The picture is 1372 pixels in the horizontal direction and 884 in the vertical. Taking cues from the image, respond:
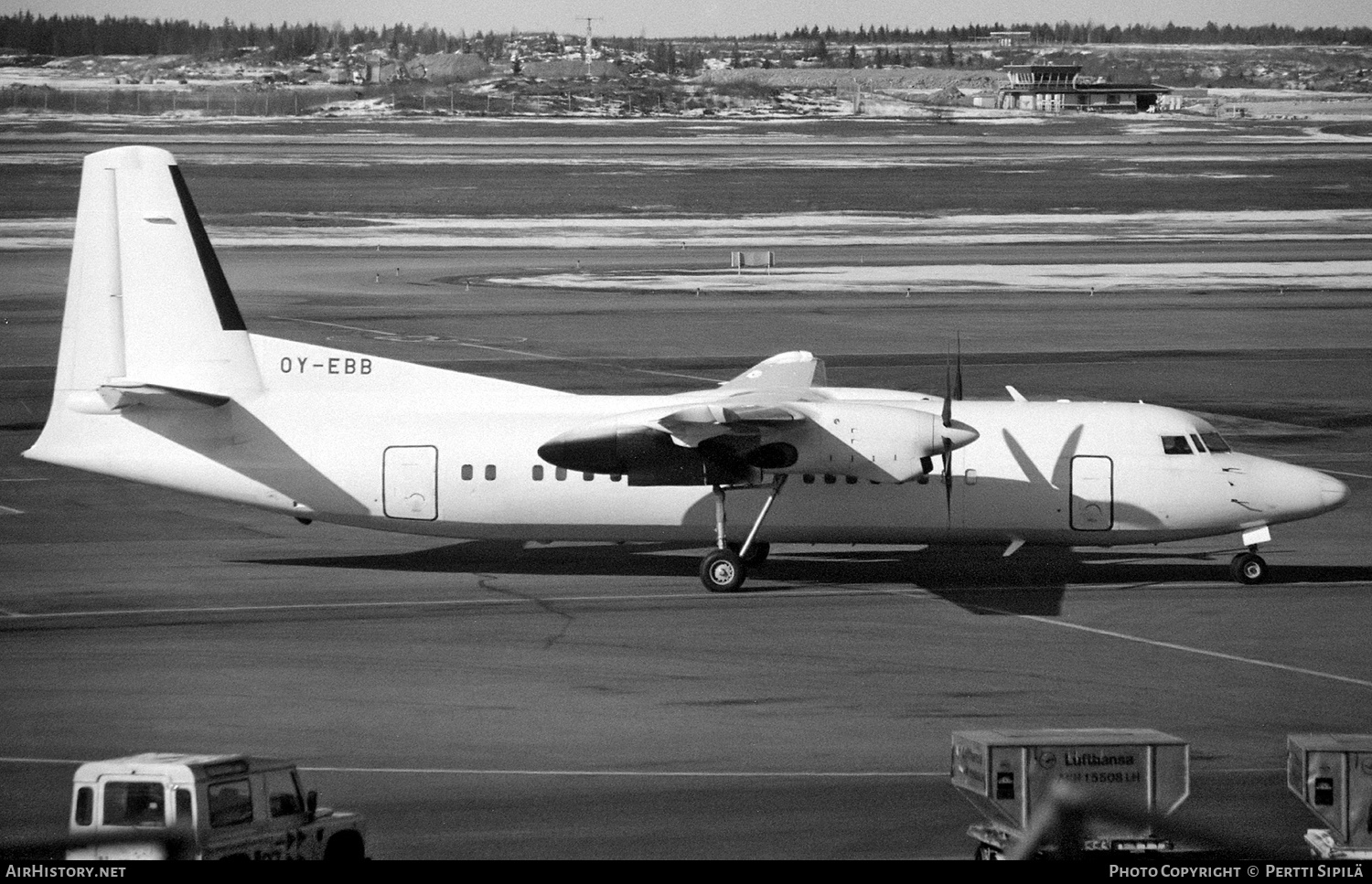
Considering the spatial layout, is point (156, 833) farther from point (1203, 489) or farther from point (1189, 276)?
point (1189, 276)

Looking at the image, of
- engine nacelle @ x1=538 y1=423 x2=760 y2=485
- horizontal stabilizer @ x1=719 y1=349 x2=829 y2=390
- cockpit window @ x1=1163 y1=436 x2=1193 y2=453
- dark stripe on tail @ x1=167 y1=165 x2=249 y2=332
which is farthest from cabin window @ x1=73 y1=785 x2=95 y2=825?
cockpit window @ x1=1163 y1=436 x2=1193 y2=453

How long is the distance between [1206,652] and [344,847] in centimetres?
1381

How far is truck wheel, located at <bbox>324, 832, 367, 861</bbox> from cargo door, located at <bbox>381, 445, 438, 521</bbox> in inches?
532

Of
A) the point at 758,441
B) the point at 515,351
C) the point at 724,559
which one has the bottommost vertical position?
the point at 515,351

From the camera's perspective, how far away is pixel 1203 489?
27.6 m

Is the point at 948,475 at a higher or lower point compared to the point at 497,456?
lower

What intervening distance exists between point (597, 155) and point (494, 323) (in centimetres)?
10640

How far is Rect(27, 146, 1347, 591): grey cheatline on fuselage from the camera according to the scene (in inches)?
1078

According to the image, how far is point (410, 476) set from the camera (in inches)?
1079

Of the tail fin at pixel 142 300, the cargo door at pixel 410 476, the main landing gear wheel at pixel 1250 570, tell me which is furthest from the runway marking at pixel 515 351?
the main landing gear wheel at pixel 1250 570

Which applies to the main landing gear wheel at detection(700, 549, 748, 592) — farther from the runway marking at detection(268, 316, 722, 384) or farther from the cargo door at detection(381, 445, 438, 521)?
the runway marking at detection(268, 316, 722, 384)

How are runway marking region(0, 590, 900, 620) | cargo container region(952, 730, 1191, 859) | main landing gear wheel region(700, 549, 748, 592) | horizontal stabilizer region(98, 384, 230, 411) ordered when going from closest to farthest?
cargo container region(952, 730, 1191, 859)
runway marking region(0, 590, 900, 620)
horizontal stabilizer region(98, 384, 230, 411)
main landing gear wheel region(700, 549, 748, 592)

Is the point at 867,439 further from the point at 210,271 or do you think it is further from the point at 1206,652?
the point at 210,271

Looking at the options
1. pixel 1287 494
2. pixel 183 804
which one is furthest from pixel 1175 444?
pixel 183 804
